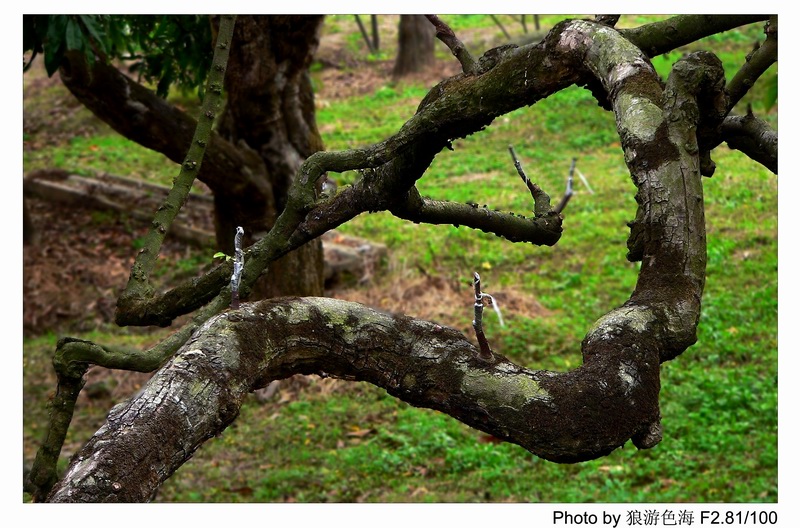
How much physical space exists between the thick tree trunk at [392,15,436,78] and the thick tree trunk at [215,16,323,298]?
990 cm

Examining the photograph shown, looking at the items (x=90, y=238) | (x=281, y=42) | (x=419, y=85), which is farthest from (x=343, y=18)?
(x=281, y=42)

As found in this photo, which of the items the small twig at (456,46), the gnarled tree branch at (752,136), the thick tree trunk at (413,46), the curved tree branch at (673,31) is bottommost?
the gnarled tree branch at (752,136)

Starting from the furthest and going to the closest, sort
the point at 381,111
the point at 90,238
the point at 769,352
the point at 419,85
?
the point at 419,85, the point at 381,111, the point at 90,238, the point at 769,352

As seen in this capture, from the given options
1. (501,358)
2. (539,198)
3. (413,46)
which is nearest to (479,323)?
(501,358)

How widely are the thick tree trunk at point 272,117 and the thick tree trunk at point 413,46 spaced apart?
9895 mm

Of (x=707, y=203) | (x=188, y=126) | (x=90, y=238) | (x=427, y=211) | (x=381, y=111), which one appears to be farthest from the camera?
(x=381, y=111)

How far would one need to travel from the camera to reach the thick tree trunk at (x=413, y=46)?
16.1 metres

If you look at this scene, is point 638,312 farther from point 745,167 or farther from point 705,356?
point 745,167

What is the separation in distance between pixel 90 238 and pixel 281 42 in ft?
17.4

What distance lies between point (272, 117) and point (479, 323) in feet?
15.4

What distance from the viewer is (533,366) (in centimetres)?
692

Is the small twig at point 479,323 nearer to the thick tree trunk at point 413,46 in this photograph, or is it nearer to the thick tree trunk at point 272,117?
the thick tree trunk at point 272,117

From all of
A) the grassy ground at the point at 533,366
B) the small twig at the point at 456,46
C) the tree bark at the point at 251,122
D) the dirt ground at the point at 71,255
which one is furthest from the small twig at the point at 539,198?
the dirt ground at the point at 71,255

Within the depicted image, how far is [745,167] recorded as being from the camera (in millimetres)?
10703
